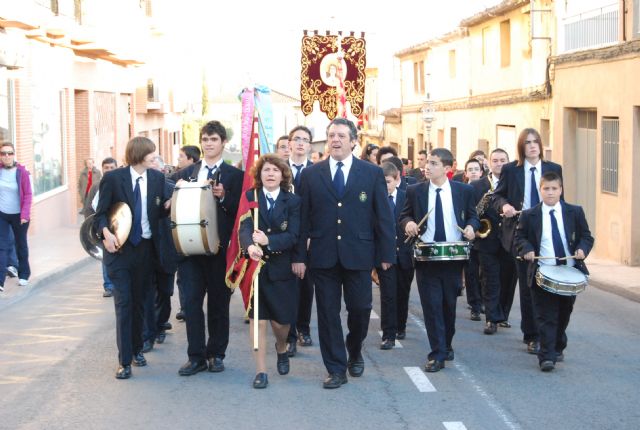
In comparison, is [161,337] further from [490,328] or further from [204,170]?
[490,328]

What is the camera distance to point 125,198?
29.1 ft

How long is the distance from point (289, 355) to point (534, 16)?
18.5 meters

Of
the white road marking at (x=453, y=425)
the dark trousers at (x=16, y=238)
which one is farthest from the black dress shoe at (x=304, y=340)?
the dark trousers at (x=16, y=238)

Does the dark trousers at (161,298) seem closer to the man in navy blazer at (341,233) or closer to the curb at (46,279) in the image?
the man in navy blazer at (341,233)

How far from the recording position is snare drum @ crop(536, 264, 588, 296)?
8.88 m

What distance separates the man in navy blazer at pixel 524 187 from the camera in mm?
10188

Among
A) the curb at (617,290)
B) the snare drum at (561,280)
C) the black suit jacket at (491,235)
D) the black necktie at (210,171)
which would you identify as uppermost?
the black necktie at (210,171)

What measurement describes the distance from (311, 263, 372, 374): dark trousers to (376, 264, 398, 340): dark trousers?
5.11 ft

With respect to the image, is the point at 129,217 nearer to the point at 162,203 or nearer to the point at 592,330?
the point at 162,203

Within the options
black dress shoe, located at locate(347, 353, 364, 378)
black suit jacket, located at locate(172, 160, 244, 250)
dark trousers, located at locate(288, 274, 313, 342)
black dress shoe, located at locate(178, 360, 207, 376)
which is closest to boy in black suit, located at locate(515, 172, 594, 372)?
black dress shoe, located at locate(347, 353, 364, 378)

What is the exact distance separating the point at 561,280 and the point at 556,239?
0.53 m

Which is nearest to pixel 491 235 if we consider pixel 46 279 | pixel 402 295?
pixel 402 295

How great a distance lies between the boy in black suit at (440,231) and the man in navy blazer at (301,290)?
1.15 meters

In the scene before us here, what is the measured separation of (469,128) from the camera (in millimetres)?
35531
